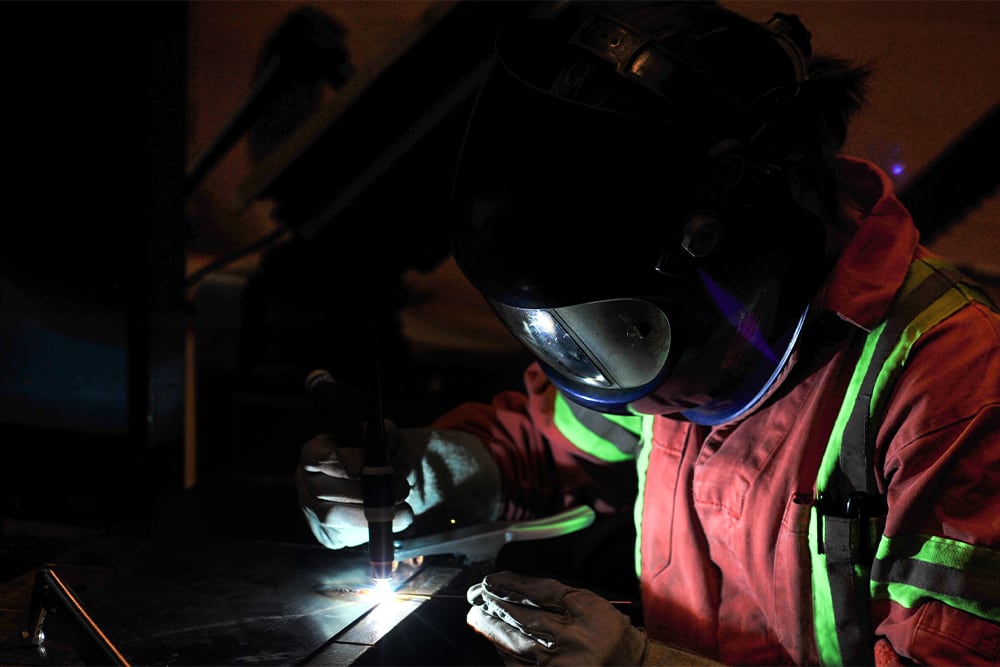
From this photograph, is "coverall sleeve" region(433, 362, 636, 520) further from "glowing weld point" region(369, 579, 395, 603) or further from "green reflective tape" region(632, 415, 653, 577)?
"glowing weld point" region(369, 579, 395, 603)

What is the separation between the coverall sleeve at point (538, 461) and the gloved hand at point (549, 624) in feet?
2.03

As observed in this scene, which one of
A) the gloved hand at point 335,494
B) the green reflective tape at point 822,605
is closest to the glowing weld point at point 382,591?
the gloved hand at point 335,494

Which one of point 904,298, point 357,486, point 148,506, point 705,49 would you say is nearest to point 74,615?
point 357,486

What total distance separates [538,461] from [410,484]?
0.39 metres

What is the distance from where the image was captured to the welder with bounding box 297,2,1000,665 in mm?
1139

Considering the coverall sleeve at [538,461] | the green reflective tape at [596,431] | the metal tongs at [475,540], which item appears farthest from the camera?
the coverall sleeve at [538,461]

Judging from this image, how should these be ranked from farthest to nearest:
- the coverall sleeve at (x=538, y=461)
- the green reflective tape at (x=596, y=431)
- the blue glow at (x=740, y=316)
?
the coverall sleeve at (x=538, y=461) → the green reflective tape at (x=596, y=431) → the blue glow at (x=740, y=316)

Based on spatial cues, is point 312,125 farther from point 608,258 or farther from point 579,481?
point 608,258

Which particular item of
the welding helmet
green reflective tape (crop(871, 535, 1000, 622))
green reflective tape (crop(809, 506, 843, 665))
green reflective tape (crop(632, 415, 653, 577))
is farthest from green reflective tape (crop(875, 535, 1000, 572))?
green reflective tape (crop(632, 415, 653, 577))

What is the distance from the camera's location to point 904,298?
1316mm

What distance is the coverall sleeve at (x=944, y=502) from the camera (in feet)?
3.63

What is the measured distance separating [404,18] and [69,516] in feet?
5.48

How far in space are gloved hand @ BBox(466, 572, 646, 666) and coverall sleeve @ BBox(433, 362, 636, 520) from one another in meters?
0.62

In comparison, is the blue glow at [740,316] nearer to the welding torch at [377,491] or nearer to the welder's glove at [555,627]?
the welder's glove at [555,627]
